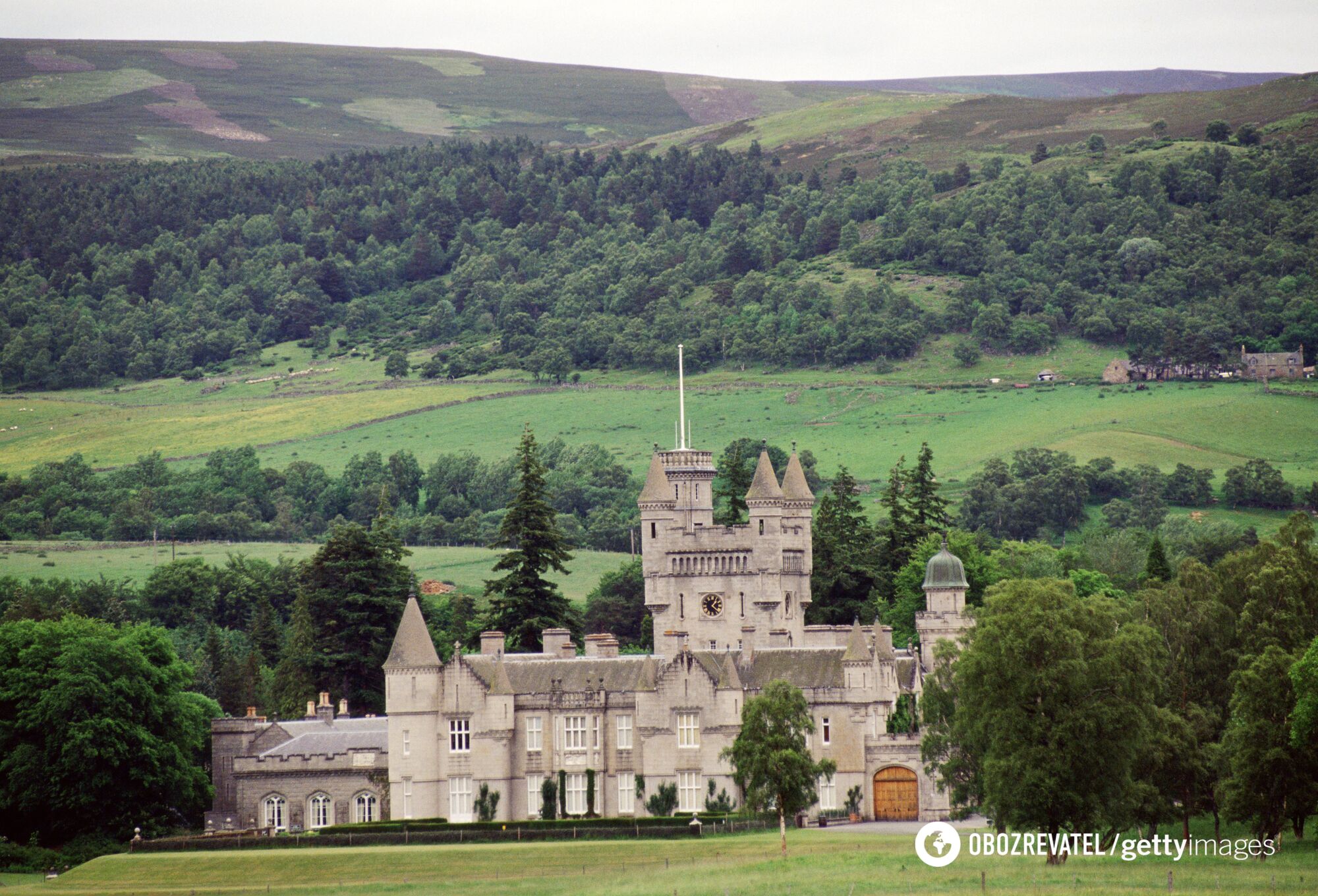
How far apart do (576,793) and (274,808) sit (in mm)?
12821

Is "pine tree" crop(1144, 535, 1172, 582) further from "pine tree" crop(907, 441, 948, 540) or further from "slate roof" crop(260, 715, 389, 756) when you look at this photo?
"slate roof" crop(260, 715, 389, 756)

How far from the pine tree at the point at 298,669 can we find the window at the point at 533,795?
21.6 metres

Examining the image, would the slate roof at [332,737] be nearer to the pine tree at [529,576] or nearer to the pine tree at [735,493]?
the pine tree at [529,576]

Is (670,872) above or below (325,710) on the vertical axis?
above

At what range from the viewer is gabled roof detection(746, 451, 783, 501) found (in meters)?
101

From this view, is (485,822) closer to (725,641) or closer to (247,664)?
(725,641)

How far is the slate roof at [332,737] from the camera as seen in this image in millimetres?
90250

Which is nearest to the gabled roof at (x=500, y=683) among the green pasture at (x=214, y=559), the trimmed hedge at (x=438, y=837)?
the trimmed hedge at (x=438, y=837)

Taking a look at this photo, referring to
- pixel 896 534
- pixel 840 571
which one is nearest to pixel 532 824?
pixel 840 571

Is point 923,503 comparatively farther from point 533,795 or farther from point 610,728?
point 533,795

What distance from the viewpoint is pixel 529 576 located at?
110m

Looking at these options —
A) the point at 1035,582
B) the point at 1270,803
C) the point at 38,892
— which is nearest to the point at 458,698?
the point at 38,892

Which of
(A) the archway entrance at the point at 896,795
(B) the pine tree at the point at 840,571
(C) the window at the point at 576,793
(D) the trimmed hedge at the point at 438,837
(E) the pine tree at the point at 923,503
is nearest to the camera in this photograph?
A: (D) the trimmed hedge at the point at 438,837

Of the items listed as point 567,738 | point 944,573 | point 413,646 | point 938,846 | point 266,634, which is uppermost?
point 944,573
